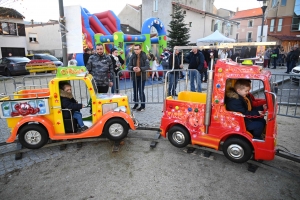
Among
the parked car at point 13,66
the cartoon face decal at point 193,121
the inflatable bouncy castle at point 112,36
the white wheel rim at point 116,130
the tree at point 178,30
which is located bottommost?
the white wheel rim at point 116,130

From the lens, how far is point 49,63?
15727mm

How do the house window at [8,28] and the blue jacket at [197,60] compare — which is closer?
the blue jacket at [197,60]

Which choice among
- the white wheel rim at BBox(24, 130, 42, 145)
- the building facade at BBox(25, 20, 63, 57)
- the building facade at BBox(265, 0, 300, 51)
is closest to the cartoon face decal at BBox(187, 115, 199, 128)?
the white wheel rim at BBox(24, 130, 42, 145)

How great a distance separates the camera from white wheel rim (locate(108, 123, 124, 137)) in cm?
424

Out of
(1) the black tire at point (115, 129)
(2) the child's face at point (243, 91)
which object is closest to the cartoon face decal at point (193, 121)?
(2) the child's face at point (243, 91)

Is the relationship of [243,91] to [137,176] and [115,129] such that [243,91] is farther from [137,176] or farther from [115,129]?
[115,129]

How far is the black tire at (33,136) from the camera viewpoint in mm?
3926

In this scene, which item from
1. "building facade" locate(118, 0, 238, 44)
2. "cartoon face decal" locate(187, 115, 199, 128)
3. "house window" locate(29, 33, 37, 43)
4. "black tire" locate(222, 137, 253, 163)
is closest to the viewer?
"black tire" locate(222, 137, 253, 163)

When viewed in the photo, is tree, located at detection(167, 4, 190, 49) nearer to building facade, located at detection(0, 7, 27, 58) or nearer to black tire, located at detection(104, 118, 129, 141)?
building facade, located at detection(0, 7, 27, 58)

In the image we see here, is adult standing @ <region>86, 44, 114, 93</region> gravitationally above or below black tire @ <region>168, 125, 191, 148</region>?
above

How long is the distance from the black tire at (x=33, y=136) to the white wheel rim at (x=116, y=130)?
1229 mm

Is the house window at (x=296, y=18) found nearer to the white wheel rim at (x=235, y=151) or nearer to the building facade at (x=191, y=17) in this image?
the building facade at (x=191, y=17)

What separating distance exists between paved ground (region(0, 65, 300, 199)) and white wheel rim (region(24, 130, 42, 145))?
26cm

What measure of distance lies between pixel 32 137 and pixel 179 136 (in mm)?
2826
